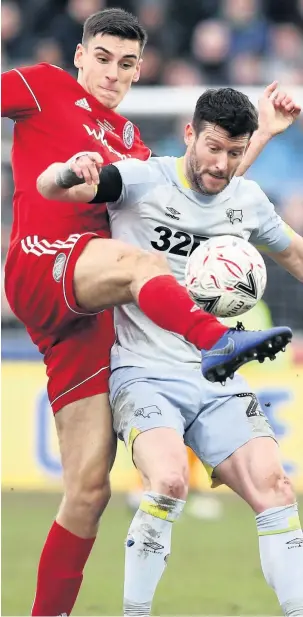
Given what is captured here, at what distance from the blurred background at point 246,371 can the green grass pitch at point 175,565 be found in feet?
0.04

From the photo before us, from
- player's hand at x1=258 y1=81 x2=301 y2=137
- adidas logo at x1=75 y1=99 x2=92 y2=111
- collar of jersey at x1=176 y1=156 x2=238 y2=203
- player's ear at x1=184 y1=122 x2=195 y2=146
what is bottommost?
collar of jersey at x1=176 y1=156 x2=238 y2=203

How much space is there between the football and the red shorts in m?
0.61

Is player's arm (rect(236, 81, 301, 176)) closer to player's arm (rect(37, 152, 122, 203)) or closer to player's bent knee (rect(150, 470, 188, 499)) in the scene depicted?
player's arm (rect(37, 152, 122, 203))

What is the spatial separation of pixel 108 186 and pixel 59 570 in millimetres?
1717

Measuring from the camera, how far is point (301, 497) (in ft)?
33.9

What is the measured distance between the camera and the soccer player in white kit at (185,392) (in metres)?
4.82

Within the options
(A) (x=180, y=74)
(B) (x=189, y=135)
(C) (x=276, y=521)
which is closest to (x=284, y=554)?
(C) (x=276, y=521)

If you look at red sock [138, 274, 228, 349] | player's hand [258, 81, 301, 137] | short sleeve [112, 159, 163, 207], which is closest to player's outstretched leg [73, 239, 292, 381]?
red sock [138, 274, 228, 349]

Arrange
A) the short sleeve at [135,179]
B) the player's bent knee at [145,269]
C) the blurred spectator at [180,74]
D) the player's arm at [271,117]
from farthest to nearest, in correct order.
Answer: the blurred spectator at [180,74] → the player's arm at [271,117] → the short sleeve at [135,179] → the player's bent knee at [145,269]

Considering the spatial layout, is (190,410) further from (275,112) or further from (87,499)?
(275,112)

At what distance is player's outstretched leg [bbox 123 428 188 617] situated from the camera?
15.6 feet

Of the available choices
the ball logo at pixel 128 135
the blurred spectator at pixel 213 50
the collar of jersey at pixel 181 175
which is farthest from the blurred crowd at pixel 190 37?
the collar of jersey at pixel 181 175

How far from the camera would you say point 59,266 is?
5.14m

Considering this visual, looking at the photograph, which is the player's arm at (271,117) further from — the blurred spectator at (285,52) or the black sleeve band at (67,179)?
the blurred spectator at (285,52)
